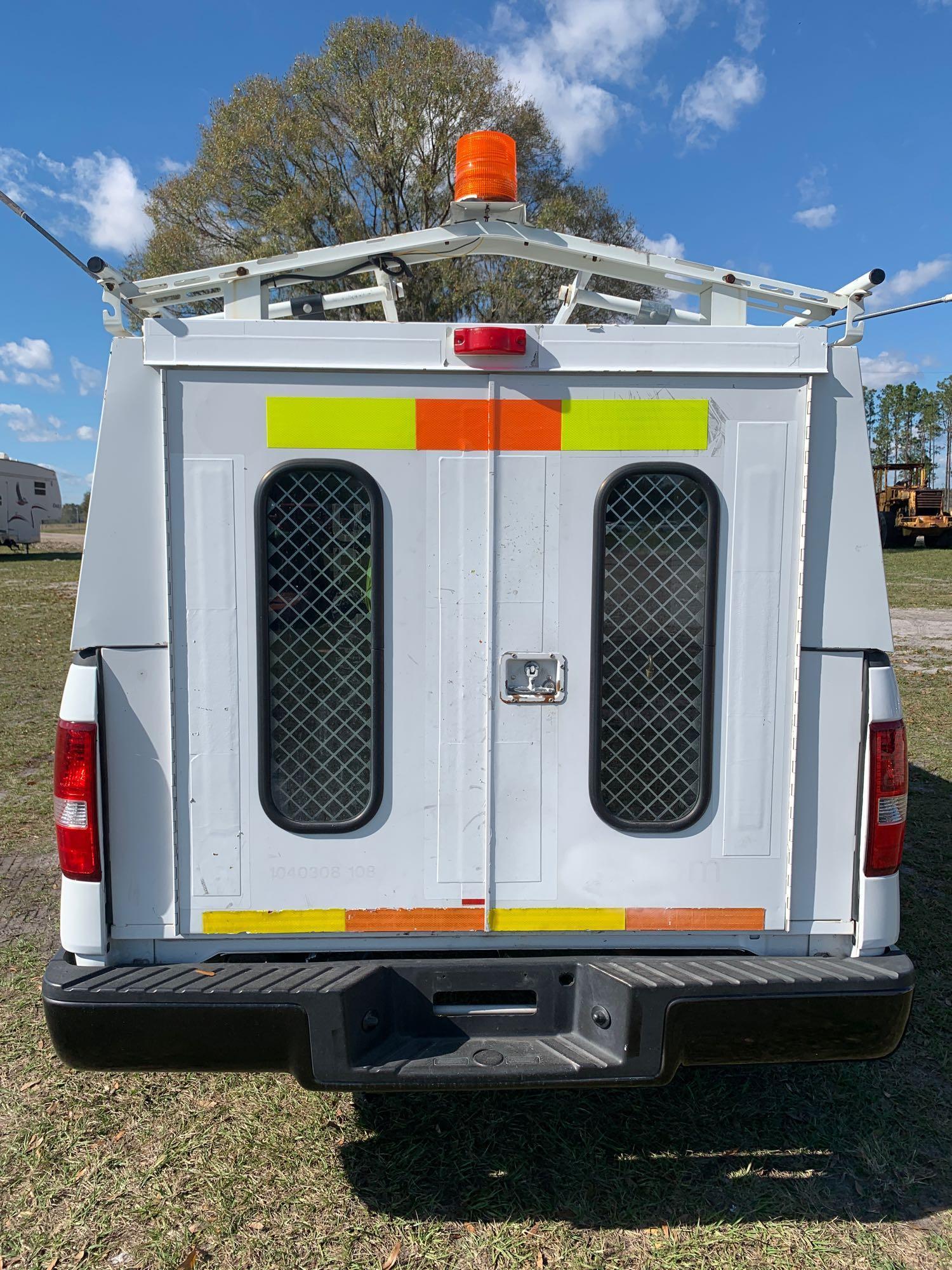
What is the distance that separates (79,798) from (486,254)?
221cm

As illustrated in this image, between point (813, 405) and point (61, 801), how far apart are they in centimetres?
243

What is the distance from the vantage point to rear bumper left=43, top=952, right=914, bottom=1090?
229cm

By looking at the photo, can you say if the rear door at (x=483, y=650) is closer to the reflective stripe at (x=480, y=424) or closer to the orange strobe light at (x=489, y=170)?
the reflective stripe at (x=480, y=424)

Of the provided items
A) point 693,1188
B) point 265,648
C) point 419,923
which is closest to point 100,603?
point 265,648

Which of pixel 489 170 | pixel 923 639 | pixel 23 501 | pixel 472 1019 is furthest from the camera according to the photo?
pixel 23 501

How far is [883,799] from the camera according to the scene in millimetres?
2529

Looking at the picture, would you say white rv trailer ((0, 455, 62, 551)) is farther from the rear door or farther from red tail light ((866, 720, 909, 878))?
red tail light ((866, 720, 909, 878))

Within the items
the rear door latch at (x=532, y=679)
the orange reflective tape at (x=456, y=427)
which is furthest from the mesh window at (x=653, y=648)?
the orange reflective tape at (x=456, y=427)

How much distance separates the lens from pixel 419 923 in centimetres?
254

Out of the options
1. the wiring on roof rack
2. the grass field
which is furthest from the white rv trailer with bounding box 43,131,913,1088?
the grass field

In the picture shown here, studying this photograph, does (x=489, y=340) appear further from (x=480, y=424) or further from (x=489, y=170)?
(x=489, y=170)

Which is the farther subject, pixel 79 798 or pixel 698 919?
pixel 698 919

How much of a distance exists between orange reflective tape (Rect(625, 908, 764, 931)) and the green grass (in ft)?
37.6

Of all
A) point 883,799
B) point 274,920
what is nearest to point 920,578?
point 883,799
